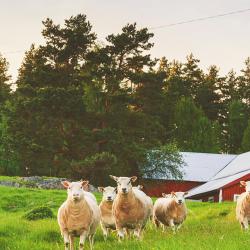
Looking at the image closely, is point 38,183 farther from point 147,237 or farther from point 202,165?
Answer: point 147,237

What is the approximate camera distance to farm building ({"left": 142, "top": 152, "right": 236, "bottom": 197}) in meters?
65.3

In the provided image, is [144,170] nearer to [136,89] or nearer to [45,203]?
[136,89]

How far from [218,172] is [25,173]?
2153 cm

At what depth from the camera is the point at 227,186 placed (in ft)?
169

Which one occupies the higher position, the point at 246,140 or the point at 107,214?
the point at 246,140

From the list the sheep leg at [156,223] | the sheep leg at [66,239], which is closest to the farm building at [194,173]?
the sheep leg at [156,223]

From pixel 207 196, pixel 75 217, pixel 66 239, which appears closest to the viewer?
pixel 66 239

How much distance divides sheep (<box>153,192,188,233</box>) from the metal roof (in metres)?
30.9

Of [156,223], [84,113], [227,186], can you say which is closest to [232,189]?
[227,186]

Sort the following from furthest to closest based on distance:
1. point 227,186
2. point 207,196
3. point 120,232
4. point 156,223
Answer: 1. point 207,196
2. point 227,186
3. point 156,223
4. point 120,232

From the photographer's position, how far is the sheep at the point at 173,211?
20578 mm

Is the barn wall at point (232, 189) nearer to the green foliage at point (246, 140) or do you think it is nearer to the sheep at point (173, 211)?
the sheep at point (173, 211)

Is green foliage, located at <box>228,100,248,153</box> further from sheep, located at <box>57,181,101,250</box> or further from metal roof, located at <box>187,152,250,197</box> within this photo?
sheep, located at <box>57,181,101,250</box>

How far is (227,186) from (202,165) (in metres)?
17.8
